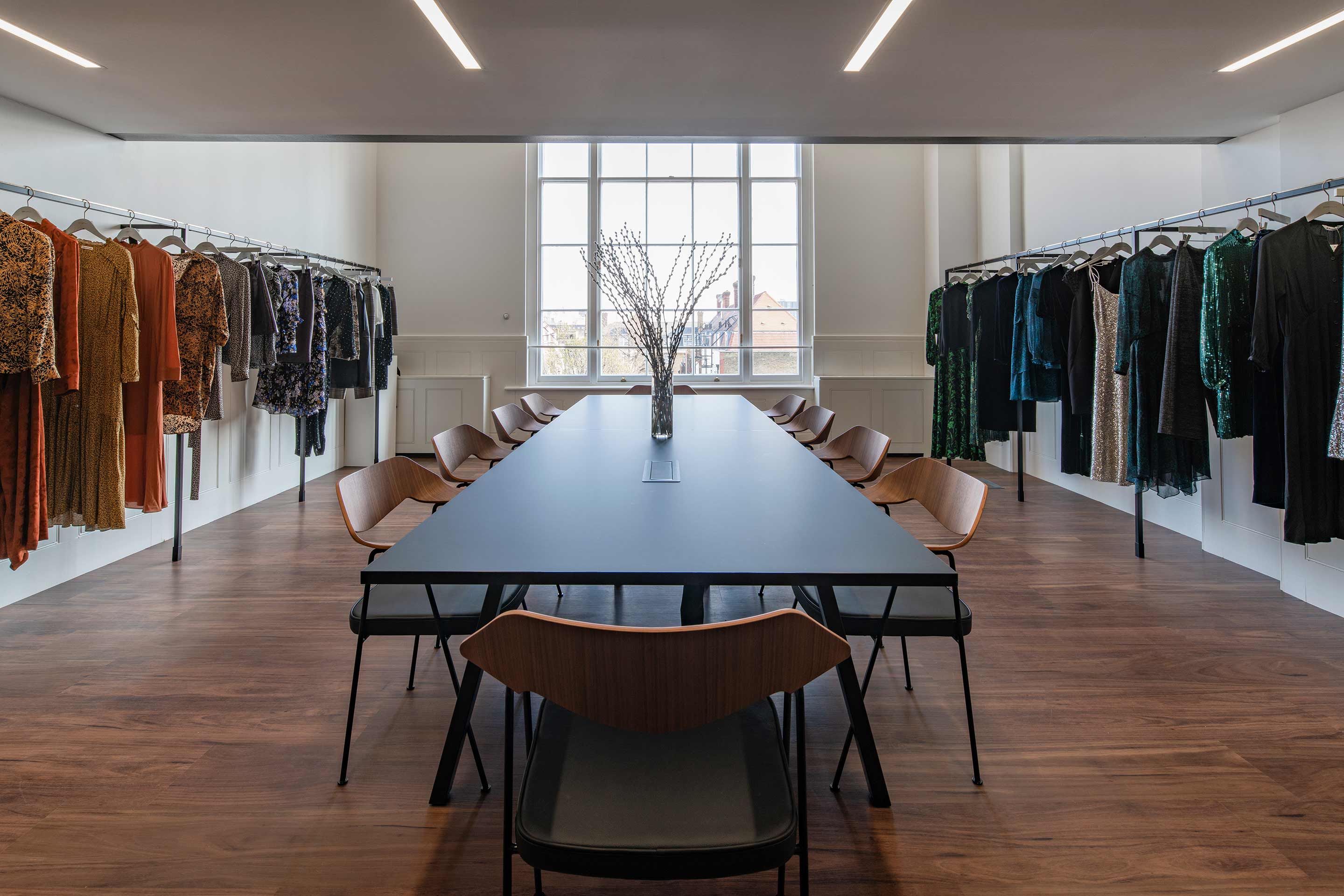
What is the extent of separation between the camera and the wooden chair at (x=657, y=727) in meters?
1.04

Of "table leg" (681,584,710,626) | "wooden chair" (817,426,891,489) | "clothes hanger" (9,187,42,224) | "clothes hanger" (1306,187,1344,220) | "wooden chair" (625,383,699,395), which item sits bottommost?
"table leg" (681,584,710,626)

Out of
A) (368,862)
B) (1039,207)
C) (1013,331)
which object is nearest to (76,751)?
(368,862)

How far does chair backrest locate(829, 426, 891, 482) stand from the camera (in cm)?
304

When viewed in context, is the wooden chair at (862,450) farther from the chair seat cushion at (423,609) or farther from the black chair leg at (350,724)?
the black chair leg at (350,724)

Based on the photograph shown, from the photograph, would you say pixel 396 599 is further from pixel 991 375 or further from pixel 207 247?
pixel 991 375

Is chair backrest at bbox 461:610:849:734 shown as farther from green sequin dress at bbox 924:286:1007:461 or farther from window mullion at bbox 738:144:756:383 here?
window mullion at bbox 738:144:756:383

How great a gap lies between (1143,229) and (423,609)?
371 cm

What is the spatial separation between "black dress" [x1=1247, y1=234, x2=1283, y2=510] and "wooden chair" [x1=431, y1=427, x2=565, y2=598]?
287 cm

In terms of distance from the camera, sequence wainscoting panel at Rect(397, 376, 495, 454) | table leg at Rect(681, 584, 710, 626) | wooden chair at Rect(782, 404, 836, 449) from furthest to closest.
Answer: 1. wainscoting panel at Rect(397, 376, 495, 454)
2. wooden chair at Rect(782, 404, 836, 449)
3. table leg at Rect(681, 584, 710, 626)

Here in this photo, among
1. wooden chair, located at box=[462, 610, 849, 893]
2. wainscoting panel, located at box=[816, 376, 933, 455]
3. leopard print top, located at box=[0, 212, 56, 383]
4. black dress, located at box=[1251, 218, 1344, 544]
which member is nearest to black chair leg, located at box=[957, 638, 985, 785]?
wooden chair, located at box=[462, 610, 849, 893]

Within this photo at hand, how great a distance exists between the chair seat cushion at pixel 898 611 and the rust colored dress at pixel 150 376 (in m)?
2.79

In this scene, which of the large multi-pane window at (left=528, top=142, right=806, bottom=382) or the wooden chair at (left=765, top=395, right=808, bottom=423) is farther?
the large multi-pane window at (left=528, top=142, right=806, bottom=382)

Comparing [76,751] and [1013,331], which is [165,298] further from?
[1013,331]

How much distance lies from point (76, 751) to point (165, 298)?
6.09 feet
